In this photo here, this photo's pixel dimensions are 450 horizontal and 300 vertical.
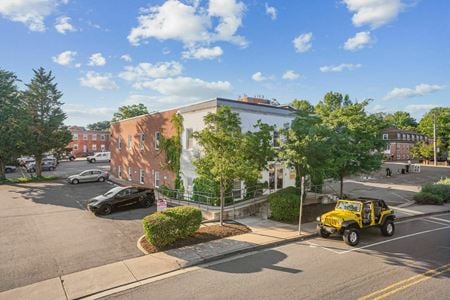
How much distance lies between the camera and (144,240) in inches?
518

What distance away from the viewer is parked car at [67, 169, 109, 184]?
31.6 metres

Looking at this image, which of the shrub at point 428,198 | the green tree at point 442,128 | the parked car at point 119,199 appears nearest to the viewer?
the parked car at point 119,199

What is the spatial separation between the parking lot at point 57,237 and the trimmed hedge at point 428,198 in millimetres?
21835

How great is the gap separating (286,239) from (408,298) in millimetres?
5752

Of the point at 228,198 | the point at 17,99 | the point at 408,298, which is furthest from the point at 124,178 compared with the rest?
the point at 408,298

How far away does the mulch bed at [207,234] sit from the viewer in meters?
12.3

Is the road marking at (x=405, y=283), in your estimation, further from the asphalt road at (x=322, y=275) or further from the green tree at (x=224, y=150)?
the green tree at (x=224, y=150)

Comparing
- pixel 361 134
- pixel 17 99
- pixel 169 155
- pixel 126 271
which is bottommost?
pixel 126 271

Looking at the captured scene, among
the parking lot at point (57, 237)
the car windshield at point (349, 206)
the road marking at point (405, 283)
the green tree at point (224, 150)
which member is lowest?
the parking lot at point (57, 237)

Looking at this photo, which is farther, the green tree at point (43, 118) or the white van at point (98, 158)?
the white van at point (98, 158)

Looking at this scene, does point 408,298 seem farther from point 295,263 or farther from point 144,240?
point 144,240

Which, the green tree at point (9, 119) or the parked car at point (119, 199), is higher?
the green tree at point (9, 119)

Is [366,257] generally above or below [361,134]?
below

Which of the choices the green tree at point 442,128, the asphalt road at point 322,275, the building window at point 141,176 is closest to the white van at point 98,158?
the building window at point 141,176
